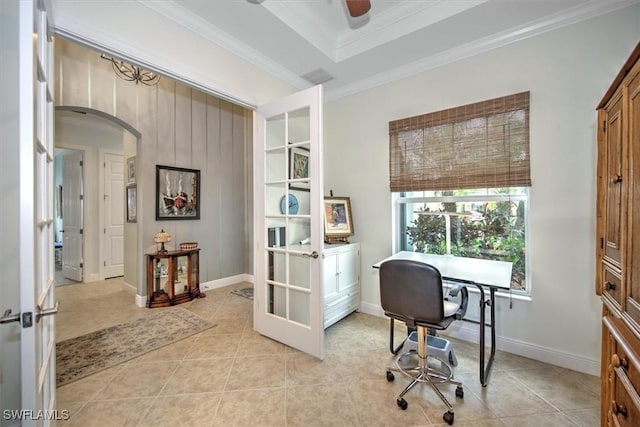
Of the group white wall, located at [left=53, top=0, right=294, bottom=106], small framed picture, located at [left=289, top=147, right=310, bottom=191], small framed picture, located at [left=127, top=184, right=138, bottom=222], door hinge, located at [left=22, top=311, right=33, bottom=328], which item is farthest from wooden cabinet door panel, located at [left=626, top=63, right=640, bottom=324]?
small framed picture, located at [left=127, top=184, right=138, bottom=222]

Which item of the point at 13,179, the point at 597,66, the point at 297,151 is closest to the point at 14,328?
the point at 13,179

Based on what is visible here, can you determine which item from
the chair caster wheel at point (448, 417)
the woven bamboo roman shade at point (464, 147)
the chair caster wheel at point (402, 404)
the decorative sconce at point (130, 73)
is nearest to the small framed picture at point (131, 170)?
the decorative sconce at point (130, 73)

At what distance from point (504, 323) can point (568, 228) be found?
3.18 feet

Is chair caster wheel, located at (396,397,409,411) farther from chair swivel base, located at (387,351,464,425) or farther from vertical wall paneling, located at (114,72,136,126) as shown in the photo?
vertical wall paneling, located at (114,72,136,126)

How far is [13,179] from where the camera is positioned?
3.25 ft

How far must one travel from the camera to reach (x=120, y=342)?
8.26 ft

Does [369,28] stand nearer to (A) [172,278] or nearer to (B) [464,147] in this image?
(B) [464,147]

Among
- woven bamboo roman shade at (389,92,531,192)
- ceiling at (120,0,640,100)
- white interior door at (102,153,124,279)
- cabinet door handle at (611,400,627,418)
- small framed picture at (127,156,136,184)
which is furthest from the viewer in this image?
white interior door at (102,153,124,279)

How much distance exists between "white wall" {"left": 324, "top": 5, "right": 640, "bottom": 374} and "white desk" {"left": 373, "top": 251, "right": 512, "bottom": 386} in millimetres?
332

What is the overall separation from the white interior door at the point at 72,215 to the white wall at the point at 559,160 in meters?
6.06

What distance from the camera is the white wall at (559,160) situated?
1984mm

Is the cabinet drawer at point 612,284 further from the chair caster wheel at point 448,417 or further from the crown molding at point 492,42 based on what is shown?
the crown molding at point 492,42

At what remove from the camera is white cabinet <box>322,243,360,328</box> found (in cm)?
276

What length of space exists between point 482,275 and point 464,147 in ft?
3.99
